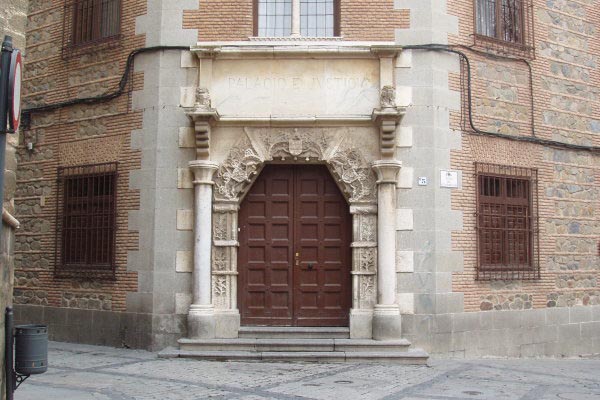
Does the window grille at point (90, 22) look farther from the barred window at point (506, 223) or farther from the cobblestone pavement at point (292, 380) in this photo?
the barred window at point (506, 223)

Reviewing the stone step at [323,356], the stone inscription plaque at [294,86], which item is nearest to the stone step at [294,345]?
the stone step at [323,356]

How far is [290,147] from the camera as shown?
1072 cm

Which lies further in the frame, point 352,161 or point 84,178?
point 84,178

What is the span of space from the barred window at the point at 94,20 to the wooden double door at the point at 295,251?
3942 millimetres

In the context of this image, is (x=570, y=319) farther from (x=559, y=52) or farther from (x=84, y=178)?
(x=84, y=178)

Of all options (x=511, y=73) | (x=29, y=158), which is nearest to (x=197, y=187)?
(x=29, y=158)

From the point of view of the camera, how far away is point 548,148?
12.0 m

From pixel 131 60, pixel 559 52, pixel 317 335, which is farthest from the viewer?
pixel 559 52

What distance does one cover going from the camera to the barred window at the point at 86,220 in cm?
1134

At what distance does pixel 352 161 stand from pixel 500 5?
4.16 m

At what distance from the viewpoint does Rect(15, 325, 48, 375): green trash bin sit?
18.8 ft

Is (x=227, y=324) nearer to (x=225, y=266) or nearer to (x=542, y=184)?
(x=225, y=266)

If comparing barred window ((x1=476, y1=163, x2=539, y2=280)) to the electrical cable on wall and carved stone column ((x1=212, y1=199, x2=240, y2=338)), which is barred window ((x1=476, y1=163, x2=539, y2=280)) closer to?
the electrical cable on wall

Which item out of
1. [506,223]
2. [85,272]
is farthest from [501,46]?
[85,272]
